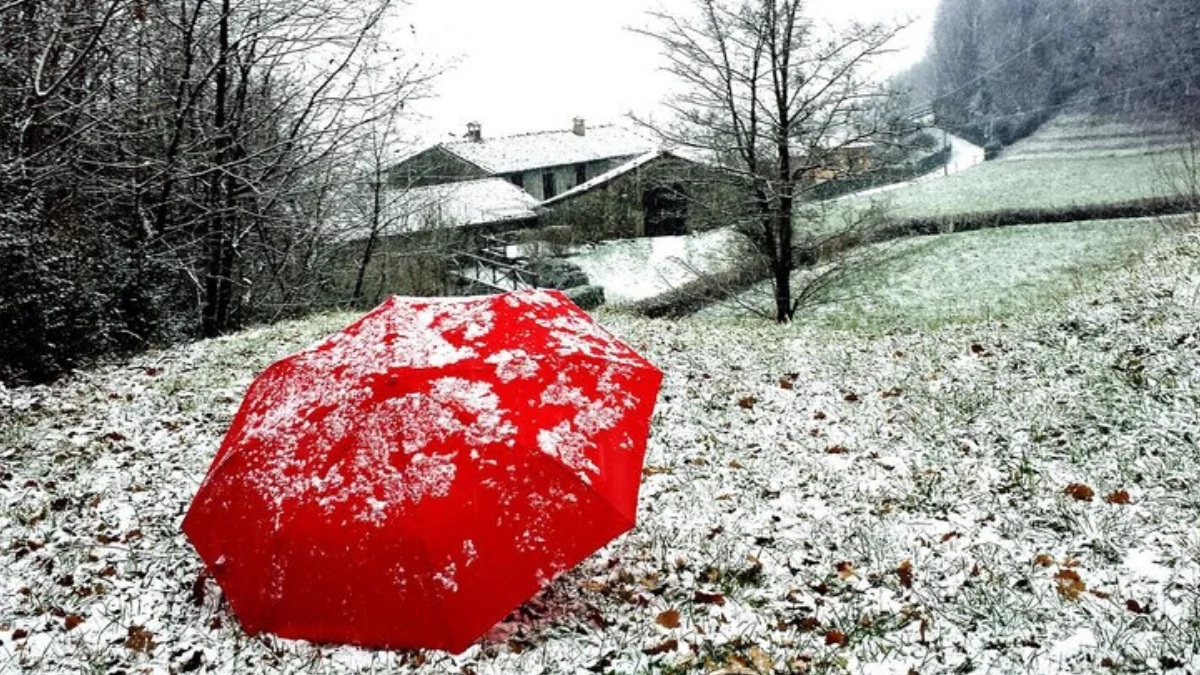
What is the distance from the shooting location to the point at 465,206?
33938 millimetres


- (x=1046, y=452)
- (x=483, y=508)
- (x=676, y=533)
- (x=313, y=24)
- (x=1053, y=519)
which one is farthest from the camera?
(x=313, y=24)

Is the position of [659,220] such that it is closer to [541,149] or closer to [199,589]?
[541,149]

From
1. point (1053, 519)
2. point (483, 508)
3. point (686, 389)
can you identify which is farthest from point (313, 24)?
point (1053, 519)

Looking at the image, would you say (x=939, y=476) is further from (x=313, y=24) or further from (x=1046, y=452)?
(x=313, y=24)

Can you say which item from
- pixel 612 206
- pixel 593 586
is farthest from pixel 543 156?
pixel 593 586

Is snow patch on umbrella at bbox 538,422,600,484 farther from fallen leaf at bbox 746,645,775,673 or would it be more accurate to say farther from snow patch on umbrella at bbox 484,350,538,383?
fallen leaf at bbox 746,645,775,673

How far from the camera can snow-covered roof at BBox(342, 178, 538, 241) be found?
23422 millimetres

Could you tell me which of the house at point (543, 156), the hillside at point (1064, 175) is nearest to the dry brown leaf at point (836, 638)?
the hillside at point (1064, 175)

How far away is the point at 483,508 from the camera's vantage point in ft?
9.51

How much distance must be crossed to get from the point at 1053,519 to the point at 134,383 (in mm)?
9001

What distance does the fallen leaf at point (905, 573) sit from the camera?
3711 millimetres

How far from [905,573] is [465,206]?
105 ft

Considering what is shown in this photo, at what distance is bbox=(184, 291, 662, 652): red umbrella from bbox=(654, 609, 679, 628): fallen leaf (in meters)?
0.88

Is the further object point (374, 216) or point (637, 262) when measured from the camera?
point (637, 262)
